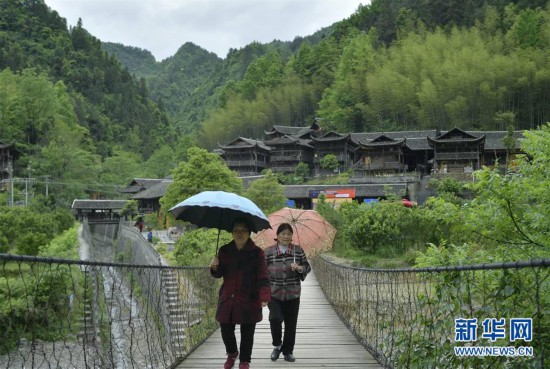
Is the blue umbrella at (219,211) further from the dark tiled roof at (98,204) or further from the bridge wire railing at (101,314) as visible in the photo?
the dark tiled roof at (98,204)

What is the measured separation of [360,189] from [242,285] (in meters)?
30.3

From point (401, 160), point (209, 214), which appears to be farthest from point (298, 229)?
point (401, 160)

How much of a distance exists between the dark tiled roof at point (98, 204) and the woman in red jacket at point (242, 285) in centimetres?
3953

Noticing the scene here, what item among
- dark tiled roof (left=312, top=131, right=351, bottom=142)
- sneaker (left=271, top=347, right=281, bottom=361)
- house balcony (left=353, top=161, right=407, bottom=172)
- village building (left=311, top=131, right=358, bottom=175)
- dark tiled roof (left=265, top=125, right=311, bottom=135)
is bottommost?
sneaker (left=271, top=347, right=281, bottom=361)

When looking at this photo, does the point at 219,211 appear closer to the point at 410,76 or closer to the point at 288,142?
the point at 288,142

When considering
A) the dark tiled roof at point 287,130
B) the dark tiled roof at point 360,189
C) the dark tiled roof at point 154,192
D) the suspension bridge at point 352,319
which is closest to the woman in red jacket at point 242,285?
the suspension bridge at point 352,319

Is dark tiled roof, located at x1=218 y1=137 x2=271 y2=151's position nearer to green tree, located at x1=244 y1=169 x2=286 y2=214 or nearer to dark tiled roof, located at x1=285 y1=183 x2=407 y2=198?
dark tiled roof, located at x1=285 y1=183 x2=407 y2=198

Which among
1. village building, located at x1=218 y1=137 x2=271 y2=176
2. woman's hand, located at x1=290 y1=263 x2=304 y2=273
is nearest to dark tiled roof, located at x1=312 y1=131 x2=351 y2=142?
village building, located at x1=218 y1=137 x2=271 y2=176

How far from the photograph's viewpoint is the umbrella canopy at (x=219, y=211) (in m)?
3.80

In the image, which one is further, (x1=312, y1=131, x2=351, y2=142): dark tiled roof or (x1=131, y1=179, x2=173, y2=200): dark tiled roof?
(x1=312, y1=131, x2=351, y2=142): dark tiled roof

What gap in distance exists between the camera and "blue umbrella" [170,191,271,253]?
3.80 metres

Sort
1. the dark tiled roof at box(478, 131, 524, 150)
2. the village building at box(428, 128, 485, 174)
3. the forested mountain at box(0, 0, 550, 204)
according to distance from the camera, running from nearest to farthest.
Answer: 1. the village building at box(428, 128, 485, 174)
2. the dark tiled roof at box(478, 131, 524, 150)
3. the forested mountain at box(0, 0, 550, 204)

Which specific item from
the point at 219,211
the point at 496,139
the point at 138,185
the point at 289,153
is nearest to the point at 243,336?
the point at 219,211

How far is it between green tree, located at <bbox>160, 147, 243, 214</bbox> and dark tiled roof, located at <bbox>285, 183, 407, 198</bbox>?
485 inches
